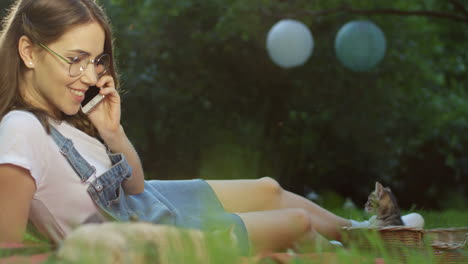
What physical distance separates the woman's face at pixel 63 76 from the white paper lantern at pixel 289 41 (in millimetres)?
5078

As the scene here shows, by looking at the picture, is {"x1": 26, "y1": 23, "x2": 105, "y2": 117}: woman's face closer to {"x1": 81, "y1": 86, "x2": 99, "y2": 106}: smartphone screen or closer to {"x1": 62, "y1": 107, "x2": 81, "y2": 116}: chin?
{"x1": 62, "y1": 107, "x2": 81, "y2": 116}: chin

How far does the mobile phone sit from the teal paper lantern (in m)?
4.96

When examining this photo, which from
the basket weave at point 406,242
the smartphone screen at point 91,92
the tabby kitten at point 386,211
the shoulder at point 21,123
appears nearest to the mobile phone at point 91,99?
the smartphone screen at point 91,92

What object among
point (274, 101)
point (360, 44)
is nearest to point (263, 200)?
point (360, 44)

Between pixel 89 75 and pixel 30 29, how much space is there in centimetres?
29

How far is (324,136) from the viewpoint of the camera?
9.90 meters

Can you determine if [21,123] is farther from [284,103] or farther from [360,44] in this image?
[284,103]

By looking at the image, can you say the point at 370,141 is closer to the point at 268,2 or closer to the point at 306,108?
the point at 306,108

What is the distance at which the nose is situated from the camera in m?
2.45

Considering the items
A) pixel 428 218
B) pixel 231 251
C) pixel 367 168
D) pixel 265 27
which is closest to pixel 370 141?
pixel 367 168

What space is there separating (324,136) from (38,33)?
7770 mm

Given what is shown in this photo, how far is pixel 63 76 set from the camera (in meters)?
2.41

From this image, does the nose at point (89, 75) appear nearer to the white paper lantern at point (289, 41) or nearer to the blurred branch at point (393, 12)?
the white paper lantern at point (289, 41)

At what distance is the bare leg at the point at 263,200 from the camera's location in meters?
3.10
